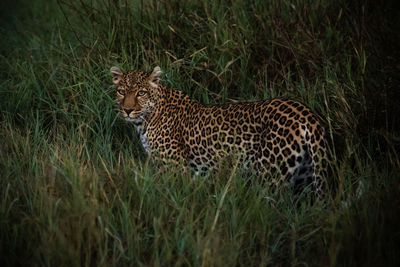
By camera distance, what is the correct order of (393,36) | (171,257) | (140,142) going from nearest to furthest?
(171,257)
(393,36)
(140,142)

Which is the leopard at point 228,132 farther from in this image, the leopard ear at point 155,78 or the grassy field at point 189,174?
the grassy field at point 189,174

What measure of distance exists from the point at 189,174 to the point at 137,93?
135cm

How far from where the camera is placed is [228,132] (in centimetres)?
546

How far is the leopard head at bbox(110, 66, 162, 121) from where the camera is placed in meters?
5.77

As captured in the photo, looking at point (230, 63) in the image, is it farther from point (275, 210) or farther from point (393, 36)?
point (275, 210)

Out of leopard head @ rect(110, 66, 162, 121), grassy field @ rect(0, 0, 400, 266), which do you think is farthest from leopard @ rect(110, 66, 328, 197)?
grassy field @ rect(0, 0, 400, 266)

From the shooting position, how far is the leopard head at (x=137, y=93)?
577 cm

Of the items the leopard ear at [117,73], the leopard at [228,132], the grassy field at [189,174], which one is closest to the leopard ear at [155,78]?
the leopard at [228,132]

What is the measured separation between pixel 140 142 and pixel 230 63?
142cm

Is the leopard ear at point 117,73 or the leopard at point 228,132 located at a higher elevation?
the leopard ear at point 117,73

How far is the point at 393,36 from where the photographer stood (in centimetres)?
587

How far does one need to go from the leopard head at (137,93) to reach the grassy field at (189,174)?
1.33ft

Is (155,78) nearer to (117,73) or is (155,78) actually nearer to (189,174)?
(117,73)

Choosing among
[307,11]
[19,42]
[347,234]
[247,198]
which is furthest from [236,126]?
[19,42]
